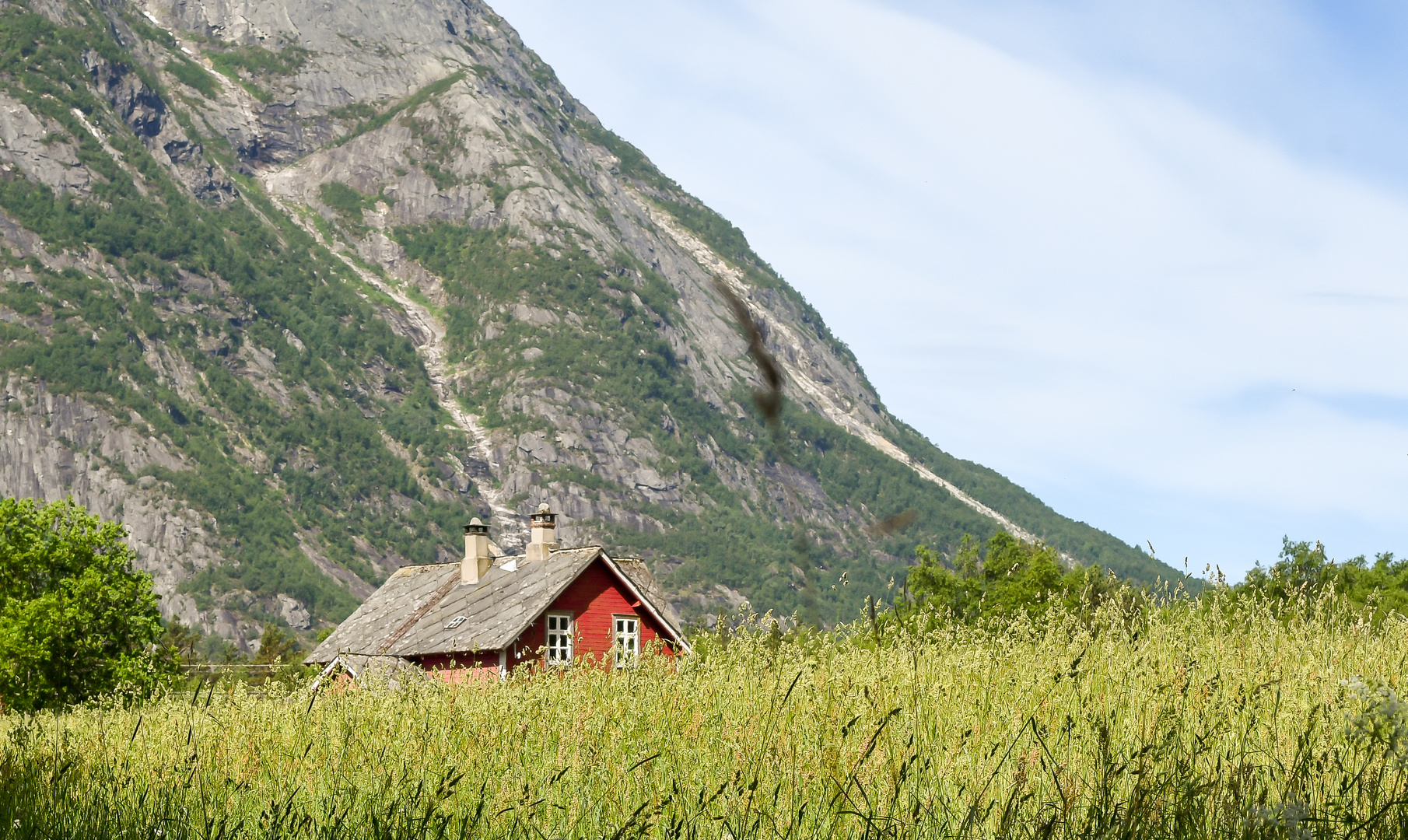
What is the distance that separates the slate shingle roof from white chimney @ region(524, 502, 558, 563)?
1.54 ft

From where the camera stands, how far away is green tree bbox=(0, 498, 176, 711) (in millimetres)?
32625

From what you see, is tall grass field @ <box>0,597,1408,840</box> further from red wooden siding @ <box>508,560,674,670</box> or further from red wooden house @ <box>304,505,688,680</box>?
red wooden siding @ <box>508,560,674,670</box>

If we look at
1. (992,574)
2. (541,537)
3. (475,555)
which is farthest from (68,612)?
(992,574)

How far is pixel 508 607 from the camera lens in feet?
132

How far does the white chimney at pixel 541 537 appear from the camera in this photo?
1730 inches

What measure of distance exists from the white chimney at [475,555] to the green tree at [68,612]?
10975mm

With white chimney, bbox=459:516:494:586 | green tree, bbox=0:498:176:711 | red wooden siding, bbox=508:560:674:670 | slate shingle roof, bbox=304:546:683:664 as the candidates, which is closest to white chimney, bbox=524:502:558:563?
slate shingle roof, bbox=304:546:683:664

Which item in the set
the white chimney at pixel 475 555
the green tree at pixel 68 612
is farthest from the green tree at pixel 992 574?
the green tree at pixel 68 612

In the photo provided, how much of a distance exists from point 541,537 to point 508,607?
4.95m

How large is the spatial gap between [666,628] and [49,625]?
811 inches

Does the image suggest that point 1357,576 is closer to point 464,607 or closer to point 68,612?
point 464,607

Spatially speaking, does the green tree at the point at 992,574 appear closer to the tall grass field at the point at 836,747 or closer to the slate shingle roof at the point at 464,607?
the slate shingle roof at the point at 464,607

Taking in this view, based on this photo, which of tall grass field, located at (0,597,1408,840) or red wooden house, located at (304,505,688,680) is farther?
red wooden house, located at (304,505,688,680)

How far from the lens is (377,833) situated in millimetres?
4422
